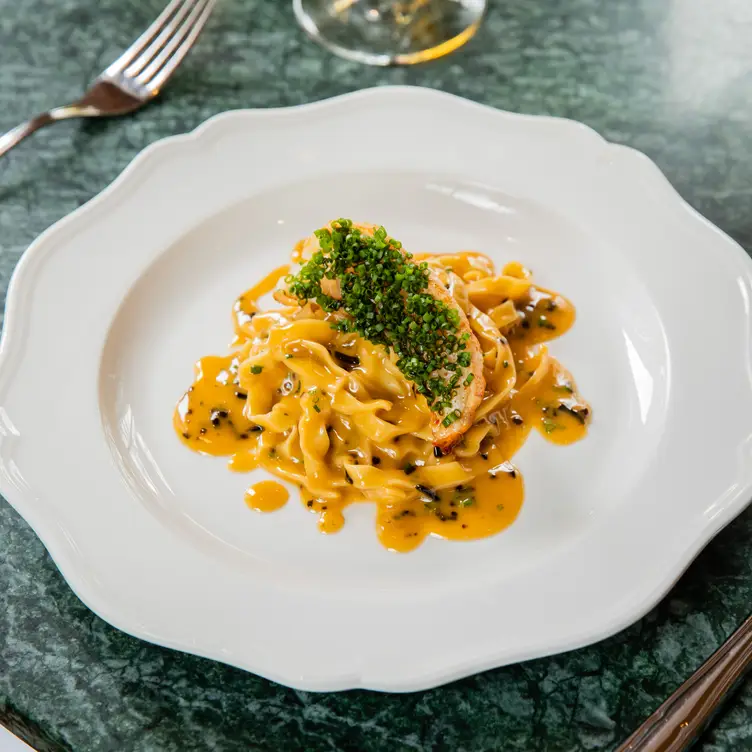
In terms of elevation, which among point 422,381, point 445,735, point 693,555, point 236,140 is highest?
point 236,140

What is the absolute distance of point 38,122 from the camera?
17.6 ft

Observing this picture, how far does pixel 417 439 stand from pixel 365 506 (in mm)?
469

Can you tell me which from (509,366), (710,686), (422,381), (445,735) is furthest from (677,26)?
(445,735)

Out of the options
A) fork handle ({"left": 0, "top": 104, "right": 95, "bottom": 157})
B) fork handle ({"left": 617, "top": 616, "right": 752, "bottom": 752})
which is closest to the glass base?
fork handle ({"left": 0, "top": 104, "right": 95, "bottom": 157})

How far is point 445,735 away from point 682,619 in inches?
44.1

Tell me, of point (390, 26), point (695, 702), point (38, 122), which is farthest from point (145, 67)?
point (695, 702)

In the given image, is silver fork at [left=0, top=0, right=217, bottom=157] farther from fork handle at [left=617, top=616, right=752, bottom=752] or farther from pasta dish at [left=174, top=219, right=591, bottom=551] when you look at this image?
fork handle at [left=617, top=616, right=752, bottom=752]

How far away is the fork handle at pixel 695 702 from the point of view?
3.17 metres

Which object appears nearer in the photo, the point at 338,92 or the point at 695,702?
the point at 695,702

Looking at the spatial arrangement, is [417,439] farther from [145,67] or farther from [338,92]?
[145,67]

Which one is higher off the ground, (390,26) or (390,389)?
(390,26)

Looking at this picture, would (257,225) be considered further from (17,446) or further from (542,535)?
(542,535)

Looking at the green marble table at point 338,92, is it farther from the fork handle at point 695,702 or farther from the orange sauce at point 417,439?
the orange sauce at point 417,439

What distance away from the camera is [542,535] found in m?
3.89
